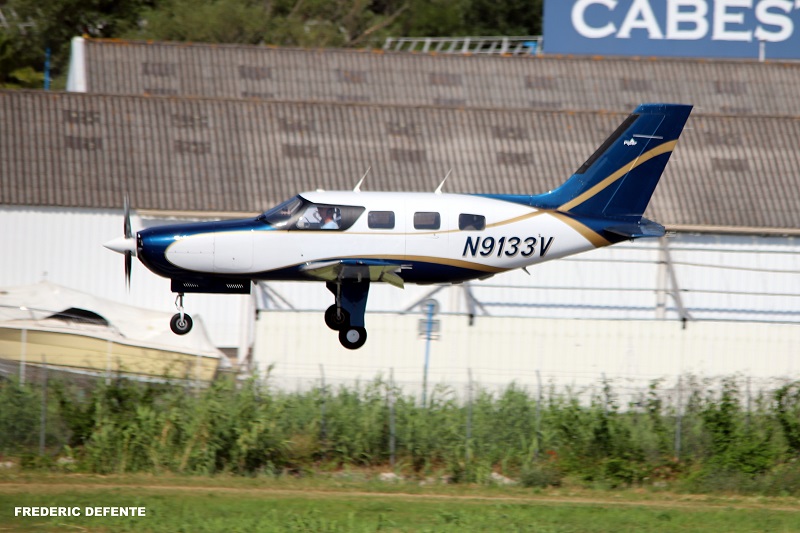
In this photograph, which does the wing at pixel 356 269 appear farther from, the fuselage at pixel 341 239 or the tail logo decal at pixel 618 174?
the tail logo decal at pixel 618 174

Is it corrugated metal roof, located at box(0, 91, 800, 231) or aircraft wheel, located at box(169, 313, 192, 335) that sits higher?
corrugated metal roof, located at box(0, 91, 800, 231)

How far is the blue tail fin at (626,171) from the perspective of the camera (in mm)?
24328

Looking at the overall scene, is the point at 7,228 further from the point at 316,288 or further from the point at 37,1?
the point at 37,1

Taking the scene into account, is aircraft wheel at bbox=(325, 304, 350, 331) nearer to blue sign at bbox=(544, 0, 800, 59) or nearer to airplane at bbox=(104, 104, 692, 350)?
airplane at bbox=(104, 104, 692, 350)

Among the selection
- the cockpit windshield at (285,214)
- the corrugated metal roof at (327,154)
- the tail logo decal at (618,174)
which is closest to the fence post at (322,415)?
the cockpit windshield at (285,214)

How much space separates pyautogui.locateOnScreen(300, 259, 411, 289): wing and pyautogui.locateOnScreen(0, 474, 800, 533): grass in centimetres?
523

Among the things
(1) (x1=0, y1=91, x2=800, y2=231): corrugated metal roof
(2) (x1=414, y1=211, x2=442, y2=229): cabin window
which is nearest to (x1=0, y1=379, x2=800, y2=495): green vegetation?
(2) (x1=414, y1=211, x2=442, y2=229): cabin window

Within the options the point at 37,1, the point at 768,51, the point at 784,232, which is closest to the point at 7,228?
the point at 784,232

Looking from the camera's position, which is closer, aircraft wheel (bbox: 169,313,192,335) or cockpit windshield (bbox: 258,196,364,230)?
cockpit windshield (bbox: 258,196,364,230)

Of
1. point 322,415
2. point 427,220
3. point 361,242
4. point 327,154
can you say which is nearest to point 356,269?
point 361,242

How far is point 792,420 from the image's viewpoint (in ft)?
98.5

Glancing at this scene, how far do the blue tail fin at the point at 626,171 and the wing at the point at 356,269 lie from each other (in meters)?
3.70

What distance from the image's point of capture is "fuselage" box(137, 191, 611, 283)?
2259cm

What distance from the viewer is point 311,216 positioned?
22.7m
